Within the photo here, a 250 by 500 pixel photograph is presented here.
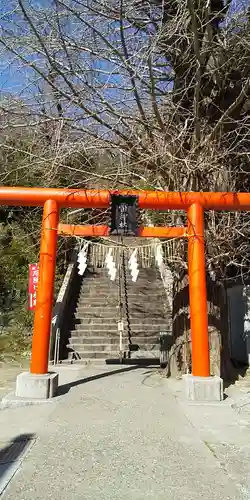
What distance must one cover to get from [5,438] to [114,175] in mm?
5334

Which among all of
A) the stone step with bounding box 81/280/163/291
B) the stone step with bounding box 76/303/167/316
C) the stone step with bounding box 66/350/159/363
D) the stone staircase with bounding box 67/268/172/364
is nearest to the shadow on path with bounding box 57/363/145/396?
the stone step with bounding box 66/350/159/363

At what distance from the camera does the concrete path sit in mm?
3309

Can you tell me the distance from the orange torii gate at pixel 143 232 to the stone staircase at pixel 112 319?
4722 mm

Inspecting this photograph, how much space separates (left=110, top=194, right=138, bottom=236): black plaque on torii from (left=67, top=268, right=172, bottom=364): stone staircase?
5298 millimetres

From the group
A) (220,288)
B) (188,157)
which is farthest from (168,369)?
(188,157)

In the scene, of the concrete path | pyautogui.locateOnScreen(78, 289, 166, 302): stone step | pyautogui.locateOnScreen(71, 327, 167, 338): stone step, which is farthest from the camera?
pyautogui.locateOnScreen(78, 289, 166, 302): stone step

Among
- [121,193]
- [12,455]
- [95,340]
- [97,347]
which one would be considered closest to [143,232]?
[121,193]

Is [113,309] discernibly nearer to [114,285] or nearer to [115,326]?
[115,326]

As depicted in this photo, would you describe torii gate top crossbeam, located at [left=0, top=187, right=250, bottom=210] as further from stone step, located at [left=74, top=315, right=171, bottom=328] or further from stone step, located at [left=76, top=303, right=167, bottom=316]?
stone step, located at [left=76, top=303, right=167, bottom=316]

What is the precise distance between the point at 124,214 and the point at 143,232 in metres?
0.62

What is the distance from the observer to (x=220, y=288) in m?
8.12

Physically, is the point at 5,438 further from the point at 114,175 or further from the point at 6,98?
the point at 6,98

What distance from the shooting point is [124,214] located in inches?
294

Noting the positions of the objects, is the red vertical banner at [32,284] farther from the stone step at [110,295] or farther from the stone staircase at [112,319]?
the stone step at [110,295]
